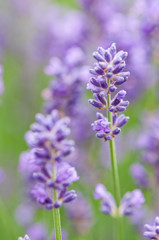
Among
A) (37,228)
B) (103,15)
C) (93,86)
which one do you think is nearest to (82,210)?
(37,228)

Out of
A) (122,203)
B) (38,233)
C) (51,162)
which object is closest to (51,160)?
(51,162)

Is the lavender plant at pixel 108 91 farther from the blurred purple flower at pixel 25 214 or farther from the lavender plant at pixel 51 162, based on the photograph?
the blurred purple flower at pixel 25 214

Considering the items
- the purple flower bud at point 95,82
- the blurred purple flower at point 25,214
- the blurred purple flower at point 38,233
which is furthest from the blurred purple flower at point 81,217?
the purple flower bud at point 95,82

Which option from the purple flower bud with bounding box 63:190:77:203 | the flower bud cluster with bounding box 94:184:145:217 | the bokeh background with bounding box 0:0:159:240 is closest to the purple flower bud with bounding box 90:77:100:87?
the purple flower bud with bounding box 63:190:77:203

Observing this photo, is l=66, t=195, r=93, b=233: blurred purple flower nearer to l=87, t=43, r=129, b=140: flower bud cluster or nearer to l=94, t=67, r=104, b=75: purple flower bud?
l=87, t=43, r=129, b=140: flower bud cluster

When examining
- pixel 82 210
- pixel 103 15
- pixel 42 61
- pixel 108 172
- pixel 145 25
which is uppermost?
pixel 42 61

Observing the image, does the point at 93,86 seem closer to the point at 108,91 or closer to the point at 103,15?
the point at 108,91
